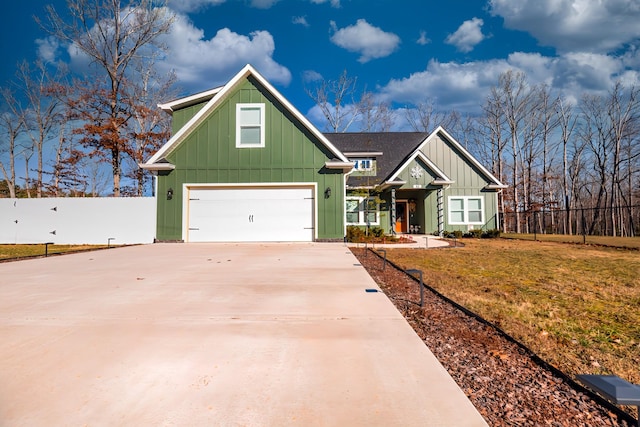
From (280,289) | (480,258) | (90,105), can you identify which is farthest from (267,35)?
(280,289)

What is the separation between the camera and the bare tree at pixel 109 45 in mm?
17297

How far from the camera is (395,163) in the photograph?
18109 millimetres

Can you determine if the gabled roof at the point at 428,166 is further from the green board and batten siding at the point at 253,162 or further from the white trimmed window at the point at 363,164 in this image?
the green board and batten siding at the point at 253,162

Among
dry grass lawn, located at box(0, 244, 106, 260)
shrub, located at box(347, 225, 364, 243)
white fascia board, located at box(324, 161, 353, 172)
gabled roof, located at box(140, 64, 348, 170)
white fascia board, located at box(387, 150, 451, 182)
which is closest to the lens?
dry grass lawn, located at box(0, 244, 106, 260)

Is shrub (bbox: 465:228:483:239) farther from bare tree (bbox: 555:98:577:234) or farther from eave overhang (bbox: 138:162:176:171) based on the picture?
bare tree (bbox: 555:98:577:234)

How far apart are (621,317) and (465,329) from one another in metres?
2.21

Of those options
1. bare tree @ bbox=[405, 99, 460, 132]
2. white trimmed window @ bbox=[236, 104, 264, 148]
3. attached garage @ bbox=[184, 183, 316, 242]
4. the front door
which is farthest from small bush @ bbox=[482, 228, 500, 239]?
bare tree @ bbox=[405, 99, 460, 132]

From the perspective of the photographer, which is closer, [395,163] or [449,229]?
[449,229]

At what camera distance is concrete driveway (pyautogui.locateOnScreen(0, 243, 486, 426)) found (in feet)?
5.23

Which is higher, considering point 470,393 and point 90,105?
point 90,105

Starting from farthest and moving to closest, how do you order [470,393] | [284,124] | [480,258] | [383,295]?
[284,124] < [480,258] < [383,295] < [470,393]

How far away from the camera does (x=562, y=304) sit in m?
3.96

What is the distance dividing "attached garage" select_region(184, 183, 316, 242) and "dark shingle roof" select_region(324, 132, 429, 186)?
245 inches

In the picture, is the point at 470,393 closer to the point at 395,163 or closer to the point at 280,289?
the point at 280,289
